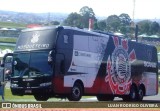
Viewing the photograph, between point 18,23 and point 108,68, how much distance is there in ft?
16.0

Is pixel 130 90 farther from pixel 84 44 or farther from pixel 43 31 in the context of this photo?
pixel 43 31

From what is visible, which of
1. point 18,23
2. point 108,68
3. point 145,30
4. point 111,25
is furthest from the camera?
point 108,68

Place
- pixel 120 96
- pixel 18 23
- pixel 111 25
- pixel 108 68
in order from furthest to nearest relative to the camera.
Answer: pixel 120 96 → pixel 108 68 → pixel 111 25 → pixel 18 23

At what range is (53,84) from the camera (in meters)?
Result: 15.3

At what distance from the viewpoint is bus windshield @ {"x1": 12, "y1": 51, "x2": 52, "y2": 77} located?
14606mm

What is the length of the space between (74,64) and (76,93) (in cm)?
100

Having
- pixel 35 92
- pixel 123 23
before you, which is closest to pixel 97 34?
pixel 123 23

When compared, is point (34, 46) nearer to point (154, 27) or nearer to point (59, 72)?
point (59, 72)

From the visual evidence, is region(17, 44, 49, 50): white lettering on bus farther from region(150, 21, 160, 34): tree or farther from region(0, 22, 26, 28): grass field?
region(150, 21, 160, 34): tree

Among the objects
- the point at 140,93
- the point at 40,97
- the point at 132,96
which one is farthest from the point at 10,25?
the point at 140,93

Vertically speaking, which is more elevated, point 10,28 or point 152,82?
point 10,28

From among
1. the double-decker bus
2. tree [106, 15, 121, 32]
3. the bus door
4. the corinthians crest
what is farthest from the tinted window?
the corinthians crest

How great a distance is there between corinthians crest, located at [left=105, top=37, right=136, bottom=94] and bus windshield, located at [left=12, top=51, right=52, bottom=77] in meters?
2.87

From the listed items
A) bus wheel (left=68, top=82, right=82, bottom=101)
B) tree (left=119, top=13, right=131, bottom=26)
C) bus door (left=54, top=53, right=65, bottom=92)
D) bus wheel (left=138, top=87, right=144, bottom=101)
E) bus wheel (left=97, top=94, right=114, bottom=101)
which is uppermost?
tree (left=119, top=13, right=131, bottom=26)
